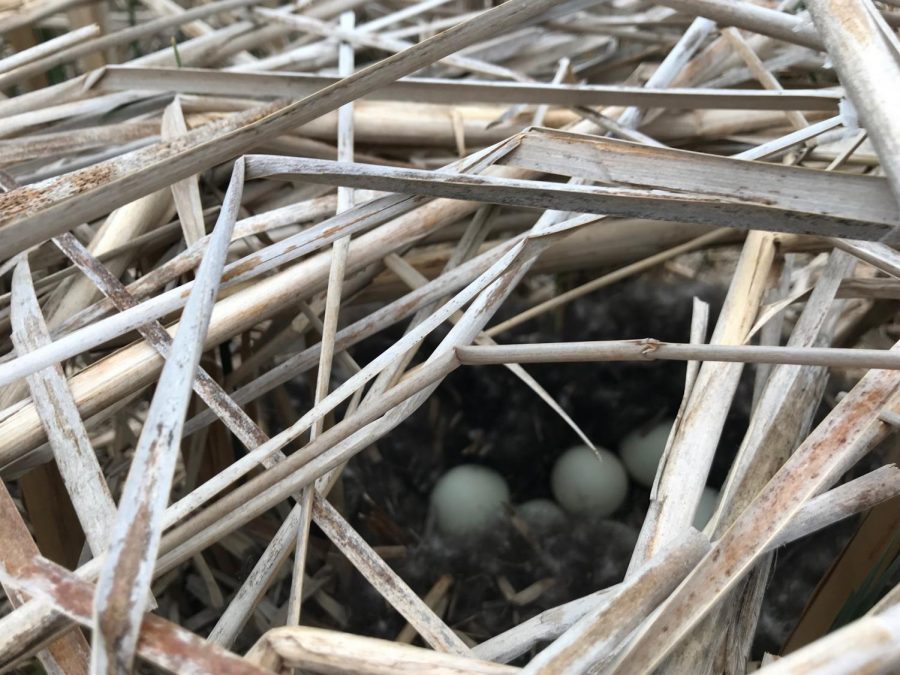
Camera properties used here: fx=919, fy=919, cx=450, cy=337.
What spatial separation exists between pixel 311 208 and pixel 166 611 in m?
0.44

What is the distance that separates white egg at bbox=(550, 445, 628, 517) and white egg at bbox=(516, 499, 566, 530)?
0.02 meters

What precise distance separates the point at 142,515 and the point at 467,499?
27.2 inches

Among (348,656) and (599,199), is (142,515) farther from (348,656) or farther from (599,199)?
(599,199)

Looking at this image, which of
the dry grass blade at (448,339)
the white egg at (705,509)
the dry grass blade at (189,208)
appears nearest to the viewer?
the dry grass blade at (448,339)

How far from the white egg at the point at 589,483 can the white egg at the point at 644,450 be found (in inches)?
0.8

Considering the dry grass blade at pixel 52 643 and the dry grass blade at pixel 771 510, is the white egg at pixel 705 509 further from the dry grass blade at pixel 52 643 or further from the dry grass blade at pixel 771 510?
the dry grass blade at pixel 52 643

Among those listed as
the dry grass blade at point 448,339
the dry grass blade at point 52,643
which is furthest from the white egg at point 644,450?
the dry grass blade at point 52,643

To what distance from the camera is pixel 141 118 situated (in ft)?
3.11

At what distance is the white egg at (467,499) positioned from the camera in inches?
41.4

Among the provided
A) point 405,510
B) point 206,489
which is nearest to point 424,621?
point 206,489

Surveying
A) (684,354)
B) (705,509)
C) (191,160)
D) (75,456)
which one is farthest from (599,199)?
(705,509)

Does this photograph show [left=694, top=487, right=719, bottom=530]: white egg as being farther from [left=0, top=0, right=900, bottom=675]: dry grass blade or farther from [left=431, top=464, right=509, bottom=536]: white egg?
[left=431, top=464, right=509, bottom=536]: white egg

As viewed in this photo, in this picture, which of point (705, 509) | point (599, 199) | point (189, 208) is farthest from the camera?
point (705, 509)

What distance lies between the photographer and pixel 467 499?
3.55 feet
